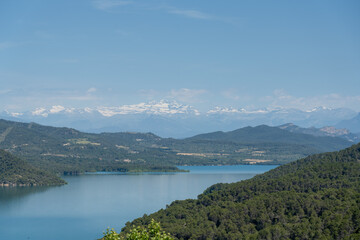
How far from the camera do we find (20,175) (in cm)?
13125

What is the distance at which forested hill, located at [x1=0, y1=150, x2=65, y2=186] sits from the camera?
127575 mm

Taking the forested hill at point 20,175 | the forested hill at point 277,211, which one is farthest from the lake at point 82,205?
the forested hill at point 277,211

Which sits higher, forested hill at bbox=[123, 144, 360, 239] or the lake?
forested hill at bbox=[123, 144, 360, 239]

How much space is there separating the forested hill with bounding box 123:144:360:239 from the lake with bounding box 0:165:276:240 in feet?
37.8

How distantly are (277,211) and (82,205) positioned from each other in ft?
149

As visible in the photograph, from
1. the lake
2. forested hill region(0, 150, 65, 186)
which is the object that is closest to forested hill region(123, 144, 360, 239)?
the lake

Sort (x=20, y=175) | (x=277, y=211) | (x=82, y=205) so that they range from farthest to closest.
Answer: (x=20, y=175), (x=82, y=205), (x=277, y=211)

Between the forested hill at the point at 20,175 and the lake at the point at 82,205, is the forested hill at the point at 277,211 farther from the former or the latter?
the forested hill at the point at 20,175

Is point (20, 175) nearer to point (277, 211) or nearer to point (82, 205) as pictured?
point (82, 205)

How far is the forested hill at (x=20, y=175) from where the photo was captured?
128m

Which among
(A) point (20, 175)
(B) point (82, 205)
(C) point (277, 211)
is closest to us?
(C) point (277, 211)

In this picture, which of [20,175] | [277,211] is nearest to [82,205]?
[20,175]

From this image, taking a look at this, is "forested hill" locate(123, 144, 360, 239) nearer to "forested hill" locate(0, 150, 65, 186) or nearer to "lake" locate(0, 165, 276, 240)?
"lake" locate(0, 165, 276, 240)

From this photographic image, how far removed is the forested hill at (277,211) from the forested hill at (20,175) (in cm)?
6451
